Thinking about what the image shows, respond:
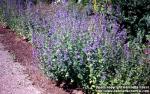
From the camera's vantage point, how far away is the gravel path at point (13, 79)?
5.93 m

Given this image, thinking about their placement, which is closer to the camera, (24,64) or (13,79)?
(13,79)

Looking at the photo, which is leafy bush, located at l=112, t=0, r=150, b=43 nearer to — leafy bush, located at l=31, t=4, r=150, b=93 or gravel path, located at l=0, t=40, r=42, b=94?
leafy bush, located at l=31, t=4, r=150, b=93

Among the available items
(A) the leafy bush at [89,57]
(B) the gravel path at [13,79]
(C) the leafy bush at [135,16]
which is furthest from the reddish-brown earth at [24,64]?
(C) the leafy bush at [135,16]

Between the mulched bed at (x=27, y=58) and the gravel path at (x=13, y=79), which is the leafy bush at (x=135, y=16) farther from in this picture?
the gravel path at (x=13, y=79)

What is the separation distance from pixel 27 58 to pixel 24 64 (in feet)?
1.16

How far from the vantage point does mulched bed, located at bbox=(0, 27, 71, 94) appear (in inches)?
237

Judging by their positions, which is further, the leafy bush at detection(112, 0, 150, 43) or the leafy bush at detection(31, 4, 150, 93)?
the leafy bush at detection(112, 0, 150, 43)

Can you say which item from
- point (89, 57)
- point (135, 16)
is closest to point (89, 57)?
point (89, 57)

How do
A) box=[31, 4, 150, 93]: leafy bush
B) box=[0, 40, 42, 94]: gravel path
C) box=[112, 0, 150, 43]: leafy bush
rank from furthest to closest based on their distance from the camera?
box=[112, 0, 150, 43]: leafy bush, box=[0, 40, 42, 94]: gravel path, box=[31, 4, 150, 93]: leafy bush

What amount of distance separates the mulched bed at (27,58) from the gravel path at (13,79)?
4.7 inches

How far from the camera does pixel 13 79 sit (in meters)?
6.42

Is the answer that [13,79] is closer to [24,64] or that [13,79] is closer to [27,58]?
[24,64]

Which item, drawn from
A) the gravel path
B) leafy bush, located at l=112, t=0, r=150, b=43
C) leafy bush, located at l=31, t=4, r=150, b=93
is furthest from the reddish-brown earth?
leafy bush, located at l=112, t=0, r=150, b=43

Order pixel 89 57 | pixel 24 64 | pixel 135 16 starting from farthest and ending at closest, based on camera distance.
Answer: pixel 135 16 < pixel 24 64 < pixel 89 57
